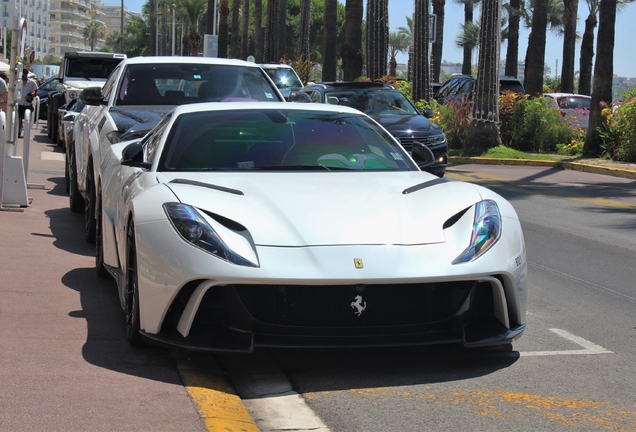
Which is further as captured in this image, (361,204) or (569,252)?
(569,252)

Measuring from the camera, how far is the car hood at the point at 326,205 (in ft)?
15.3

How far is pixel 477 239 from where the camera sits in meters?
4.82

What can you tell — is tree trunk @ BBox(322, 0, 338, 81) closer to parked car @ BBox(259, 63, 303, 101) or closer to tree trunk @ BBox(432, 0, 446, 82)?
parked car @ BBox(259, 63, 303, 101)

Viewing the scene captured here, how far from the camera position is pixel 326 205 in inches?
196

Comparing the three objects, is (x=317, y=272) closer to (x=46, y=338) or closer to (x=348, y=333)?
(x=348, y=333)

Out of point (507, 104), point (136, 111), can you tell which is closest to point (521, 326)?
point (136, 111)

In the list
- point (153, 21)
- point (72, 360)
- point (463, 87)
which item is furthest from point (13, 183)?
point (153, 21)

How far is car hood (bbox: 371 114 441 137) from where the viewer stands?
51.3ft

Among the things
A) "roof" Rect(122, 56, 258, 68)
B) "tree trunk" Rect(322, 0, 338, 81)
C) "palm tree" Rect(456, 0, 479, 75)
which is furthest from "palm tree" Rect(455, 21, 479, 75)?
"roof" Rect(122, 56, 258, 68)

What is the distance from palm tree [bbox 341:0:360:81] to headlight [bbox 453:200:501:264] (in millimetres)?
24119

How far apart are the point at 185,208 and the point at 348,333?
1066 millimetres

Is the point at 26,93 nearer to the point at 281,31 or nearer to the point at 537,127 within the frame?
the point at 537,127

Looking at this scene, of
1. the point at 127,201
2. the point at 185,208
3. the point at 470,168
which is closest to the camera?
the point at 185,208

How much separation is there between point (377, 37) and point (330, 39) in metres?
4.60
